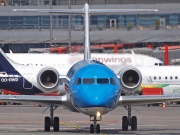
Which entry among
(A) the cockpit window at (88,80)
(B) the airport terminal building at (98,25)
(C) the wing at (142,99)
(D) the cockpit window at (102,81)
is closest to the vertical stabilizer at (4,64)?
(C) the wing at (142,99)

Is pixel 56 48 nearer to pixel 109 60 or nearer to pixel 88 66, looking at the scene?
pixel 109 60

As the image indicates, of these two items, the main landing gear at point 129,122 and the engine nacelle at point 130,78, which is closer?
the main landing gear at point 129,122

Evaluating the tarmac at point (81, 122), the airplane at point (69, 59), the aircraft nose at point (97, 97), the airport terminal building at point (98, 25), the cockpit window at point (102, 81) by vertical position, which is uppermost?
the airport terminal building at point (98, 25)

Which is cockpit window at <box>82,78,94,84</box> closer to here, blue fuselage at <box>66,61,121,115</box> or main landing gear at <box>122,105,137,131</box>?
blue fuselage at <box>66,61,121,115</box>

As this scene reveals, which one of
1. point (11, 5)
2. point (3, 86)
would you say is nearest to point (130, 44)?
point (11, 5)

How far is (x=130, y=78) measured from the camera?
112ft

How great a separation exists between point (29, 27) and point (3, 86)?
37441 mm

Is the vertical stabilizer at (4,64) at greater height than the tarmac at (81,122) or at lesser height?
greater

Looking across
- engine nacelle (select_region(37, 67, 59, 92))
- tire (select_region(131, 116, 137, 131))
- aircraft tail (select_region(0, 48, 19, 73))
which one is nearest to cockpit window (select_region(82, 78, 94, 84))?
tire (select_region(131, 116, 137, 131))

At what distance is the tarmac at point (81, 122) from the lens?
32.3m

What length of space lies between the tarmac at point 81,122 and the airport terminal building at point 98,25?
36.7m

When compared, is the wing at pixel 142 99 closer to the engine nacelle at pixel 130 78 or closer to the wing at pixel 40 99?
the wing at pixel 40 99

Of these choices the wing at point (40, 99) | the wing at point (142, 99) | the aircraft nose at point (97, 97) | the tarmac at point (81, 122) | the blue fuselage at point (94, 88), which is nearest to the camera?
the aircraft nose at point (97, 97)

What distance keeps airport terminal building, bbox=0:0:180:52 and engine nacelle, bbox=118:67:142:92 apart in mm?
50571
